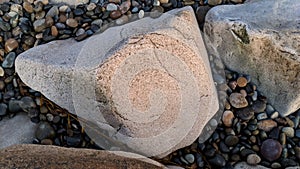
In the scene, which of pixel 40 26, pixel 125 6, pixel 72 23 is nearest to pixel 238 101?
pixel 125 6

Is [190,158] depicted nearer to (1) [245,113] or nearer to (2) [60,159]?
(1) [245,113]

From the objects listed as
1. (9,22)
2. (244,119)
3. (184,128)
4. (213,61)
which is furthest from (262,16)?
(9,22)

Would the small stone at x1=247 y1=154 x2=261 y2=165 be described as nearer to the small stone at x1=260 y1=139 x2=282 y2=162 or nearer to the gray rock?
the small stone at x1=260 y1=139 x2=282 y2=162

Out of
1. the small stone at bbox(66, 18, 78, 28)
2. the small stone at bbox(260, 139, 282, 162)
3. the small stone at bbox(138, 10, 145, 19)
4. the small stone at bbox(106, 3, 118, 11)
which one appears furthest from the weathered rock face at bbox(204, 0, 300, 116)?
the small stone at bbox(66, 18, 78, 28)

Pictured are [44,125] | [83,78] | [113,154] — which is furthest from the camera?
[44,125]

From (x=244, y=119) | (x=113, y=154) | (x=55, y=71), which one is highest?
(x=55, y=71)

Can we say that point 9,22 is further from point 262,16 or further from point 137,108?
point 262,16
